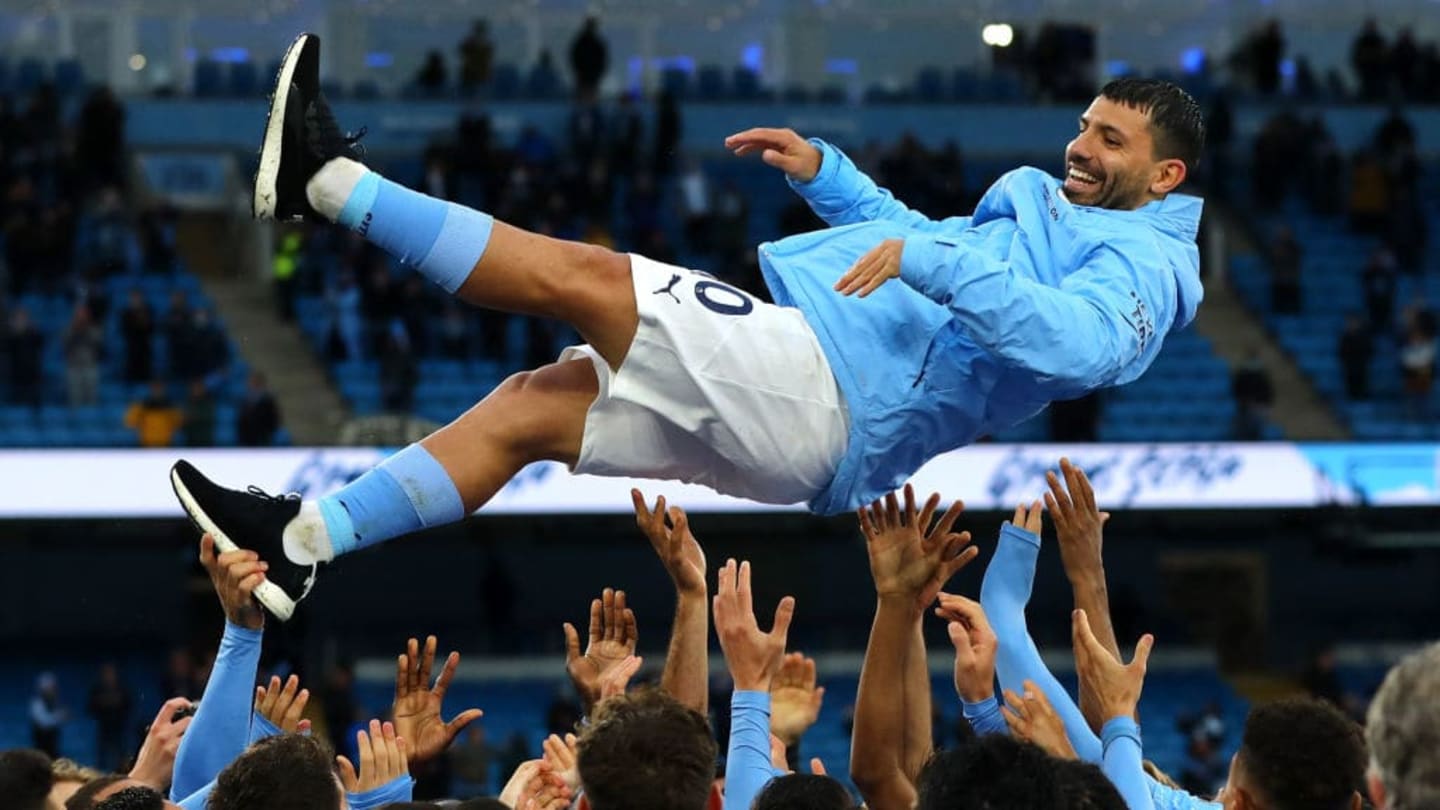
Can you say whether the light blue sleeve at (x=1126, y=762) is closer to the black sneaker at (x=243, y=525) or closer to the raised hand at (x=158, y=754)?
the black sneaker at (x=243, y=525)

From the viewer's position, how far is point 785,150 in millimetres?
4977

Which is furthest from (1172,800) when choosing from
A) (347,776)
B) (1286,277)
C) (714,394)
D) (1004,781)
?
(1286,277)

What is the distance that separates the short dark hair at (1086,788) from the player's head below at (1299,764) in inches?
22.1

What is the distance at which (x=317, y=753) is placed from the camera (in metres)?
3.25

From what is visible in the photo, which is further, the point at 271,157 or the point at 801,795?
the point at 271,157

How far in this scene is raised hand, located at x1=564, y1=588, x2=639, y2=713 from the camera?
14.4 feet

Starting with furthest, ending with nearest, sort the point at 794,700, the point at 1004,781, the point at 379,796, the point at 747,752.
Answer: the point at 794,700
the point at 379,796
the point at 747,752
the point at 1004,781

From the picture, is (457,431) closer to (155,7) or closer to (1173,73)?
(155,7)

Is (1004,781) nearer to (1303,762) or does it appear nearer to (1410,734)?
(1410,734)

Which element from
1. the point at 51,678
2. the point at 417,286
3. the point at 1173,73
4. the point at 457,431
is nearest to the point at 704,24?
the point at 1173,73

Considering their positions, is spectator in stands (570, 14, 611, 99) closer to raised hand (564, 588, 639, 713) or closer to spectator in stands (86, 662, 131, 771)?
spectator in stands (86, 662, 131, 771)

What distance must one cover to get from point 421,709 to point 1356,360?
14314 millimetres

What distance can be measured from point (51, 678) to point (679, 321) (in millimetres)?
12745

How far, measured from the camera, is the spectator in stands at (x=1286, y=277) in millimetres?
18594
